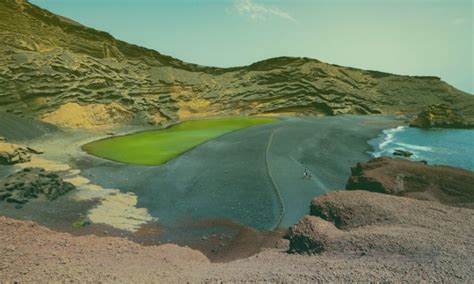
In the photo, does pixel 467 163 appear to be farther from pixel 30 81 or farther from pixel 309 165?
pixel 30 81

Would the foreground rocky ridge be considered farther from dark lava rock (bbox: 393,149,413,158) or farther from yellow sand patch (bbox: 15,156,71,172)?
dark lava rock (bbox: 393,149,413,158)

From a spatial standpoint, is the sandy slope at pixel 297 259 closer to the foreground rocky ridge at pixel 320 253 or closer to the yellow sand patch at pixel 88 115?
the foreground rocky ridge at pixel 320 253

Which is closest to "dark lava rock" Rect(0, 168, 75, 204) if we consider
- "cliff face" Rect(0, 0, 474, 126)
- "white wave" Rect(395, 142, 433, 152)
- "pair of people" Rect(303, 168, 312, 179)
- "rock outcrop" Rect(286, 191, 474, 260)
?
"pair of people" Rect(303, 168, 312, 179)

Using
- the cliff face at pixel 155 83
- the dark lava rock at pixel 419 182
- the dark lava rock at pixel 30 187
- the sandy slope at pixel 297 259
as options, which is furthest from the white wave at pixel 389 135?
the dark lava rock at pixel 30 187

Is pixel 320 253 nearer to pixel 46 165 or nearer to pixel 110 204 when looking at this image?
pixel 110 204

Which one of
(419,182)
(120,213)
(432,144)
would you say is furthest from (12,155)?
(432,144)

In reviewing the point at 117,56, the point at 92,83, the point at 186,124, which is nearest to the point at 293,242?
the point at 186,124
